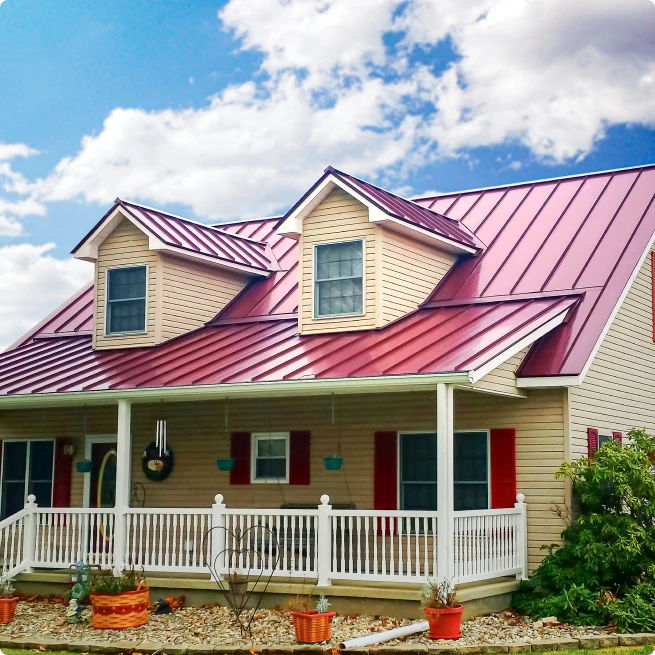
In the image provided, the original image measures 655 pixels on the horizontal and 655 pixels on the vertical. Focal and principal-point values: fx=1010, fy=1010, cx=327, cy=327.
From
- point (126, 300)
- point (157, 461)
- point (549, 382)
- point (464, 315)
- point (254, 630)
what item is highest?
point (126, 300)

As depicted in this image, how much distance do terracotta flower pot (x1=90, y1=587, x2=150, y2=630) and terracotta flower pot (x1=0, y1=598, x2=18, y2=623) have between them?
4.42 feet

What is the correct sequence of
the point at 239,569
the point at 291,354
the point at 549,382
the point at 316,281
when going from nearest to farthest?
the point at 239,569 < the point at 549,382 < the point at 291,354 < the point at 316,281

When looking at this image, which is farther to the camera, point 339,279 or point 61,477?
point 61,477

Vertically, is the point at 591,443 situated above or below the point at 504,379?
below

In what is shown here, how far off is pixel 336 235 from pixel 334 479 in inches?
161

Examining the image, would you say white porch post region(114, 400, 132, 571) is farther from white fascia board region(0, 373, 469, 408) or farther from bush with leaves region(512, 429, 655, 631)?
bush with leaves region(512, 429, 655, 631)

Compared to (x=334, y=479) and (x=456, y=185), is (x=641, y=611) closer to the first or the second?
(x=334, y=479)

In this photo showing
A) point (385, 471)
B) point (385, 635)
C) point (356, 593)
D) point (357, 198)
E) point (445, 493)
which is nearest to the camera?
point (385, 635)

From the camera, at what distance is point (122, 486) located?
15.3 metres

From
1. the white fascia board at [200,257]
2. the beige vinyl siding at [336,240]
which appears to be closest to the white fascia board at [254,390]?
the beige vinyl siding at [336,240]

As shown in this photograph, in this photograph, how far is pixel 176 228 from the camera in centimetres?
1961

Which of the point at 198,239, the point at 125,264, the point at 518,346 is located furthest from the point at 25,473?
the point at 518,346

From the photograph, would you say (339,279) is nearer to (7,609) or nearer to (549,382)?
(549,382)

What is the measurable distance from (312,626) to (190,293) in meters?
9.09
